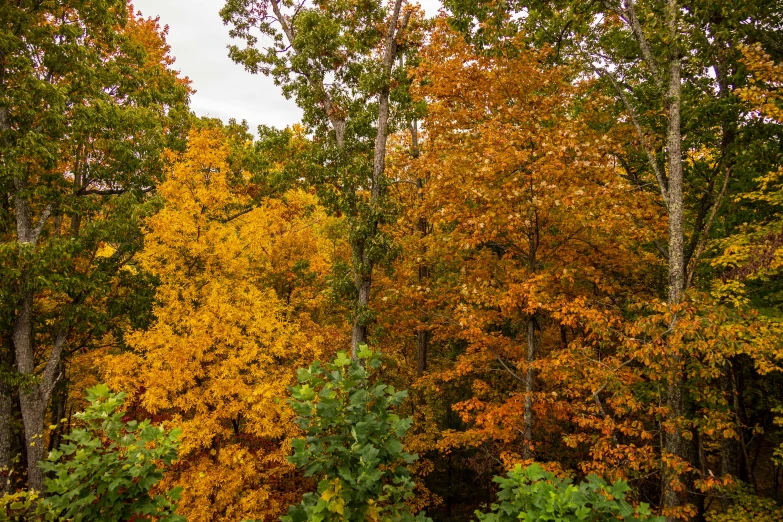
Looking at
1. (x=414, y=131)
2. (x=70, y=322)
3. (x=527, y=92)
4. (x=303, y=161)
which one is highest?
(x=414, y=131)

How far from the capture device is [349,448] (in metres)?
3.61

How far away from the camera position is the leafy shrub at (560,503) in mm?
3033

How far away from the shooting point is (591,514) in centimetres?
313

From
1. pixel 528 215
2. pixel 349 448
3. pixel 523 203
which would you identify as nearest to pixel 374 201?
pixel 523 203

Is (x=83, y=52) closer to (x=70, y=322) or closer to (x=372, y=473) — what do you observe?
(x=70, y=322)

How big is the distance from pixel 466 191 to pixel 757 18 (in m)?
6.69

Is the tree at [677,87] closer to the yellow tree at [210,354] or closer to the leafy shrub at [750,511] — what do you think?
the leafy shrub at [750,511]

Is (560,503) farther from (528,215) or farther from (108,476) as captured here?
(528,215)

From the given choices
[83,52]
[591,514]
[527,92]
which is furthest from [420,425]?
[83,52]

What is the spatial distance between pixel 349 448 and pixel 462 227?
23.3 ft

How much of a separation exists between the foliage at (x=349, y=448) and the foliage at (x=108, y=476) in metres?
1.17

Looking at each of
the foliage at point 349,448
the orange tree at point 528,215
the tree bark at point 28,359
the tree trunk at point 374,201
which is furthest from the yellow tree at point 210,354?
the foliage at point 349,448

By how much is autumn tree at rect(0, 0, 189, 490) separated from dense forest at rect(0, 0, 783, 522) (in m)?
0.08

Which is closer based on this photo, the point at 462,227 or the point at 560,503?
the point at 560,503
